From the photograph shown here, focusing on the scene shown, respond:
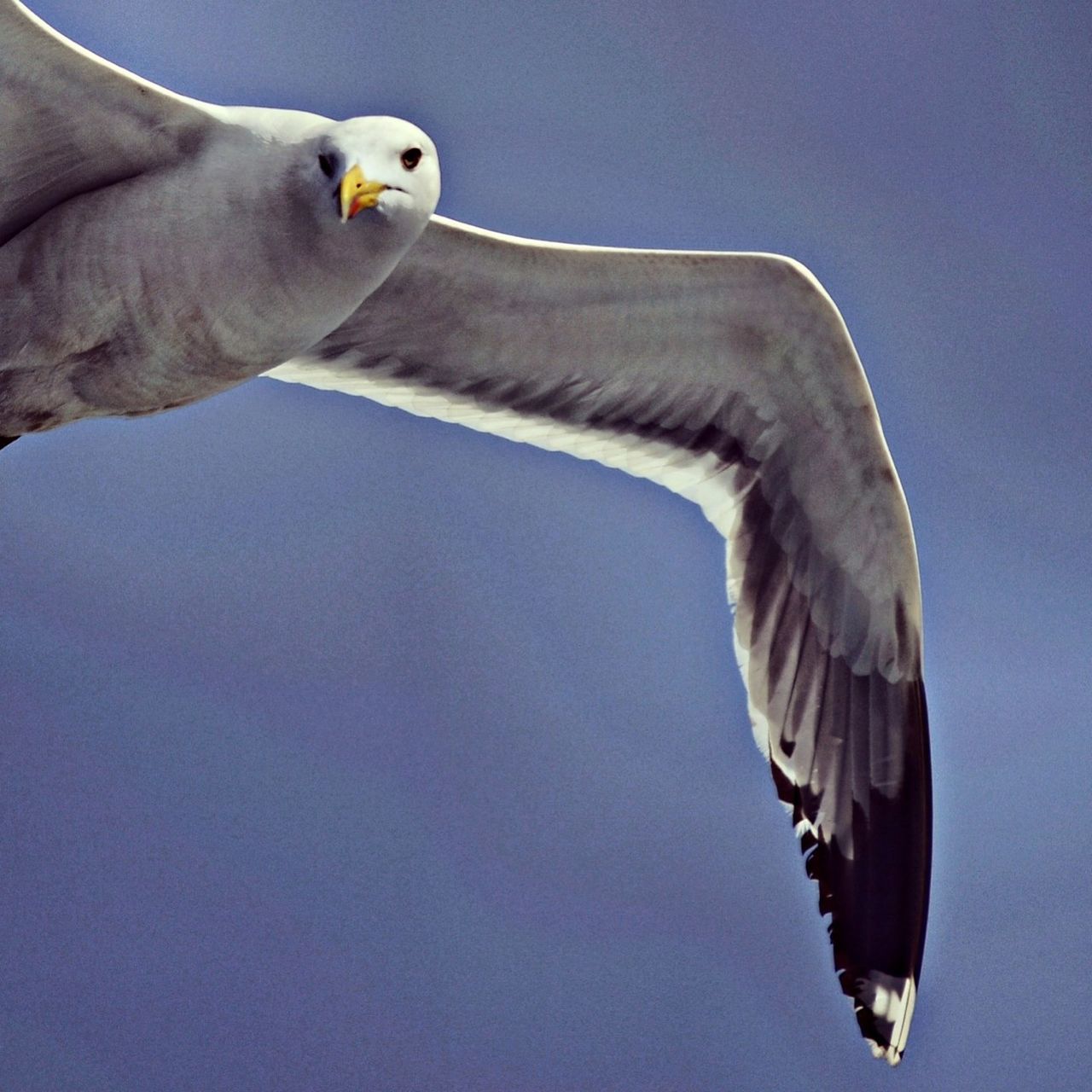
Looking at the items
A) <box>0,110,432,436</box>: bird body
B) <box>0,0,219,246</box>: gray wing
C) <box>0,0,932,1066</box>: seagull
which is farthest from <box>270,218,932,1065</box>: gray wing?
<box>0,0,219,246</box>: gray wing

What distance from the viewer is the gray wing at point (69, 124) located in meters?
3.44

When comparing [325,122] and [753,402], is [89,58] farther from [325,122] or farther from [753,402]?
[753,402]

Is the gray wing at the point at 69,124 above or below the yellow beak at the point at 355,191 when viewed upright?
above

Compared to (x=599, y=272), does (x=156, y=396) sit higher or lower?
lower

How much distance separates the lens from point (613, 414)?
467 cm

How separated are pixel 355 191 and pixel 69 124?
0.79 metres

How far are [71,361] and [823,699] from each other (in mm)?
2218

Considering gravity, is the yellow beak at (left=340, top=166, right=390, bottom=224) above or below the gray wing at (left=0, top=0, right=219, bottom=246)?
below

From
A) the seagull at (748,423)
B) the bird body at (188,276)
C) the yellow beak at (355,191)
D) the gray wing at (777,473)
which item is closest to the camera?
the yellow beak at (355,191)

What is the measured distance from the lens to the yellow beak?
3246 millimetres

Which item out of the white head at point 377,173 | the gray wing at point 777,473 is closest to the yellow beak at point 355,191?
the white head at point 377,173

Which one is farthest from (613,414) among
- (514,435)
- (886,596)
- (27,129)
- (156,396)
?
(27,129)

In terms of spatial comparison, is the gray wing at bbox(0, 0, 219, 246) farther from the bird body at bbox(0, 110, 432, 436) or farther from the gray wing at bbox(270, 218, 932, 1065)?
the gray wing at bbox(270, 218, 932, 1065)

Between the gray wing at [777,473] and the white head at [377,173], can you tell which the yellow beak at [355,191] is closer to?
the white head at [377,173]
